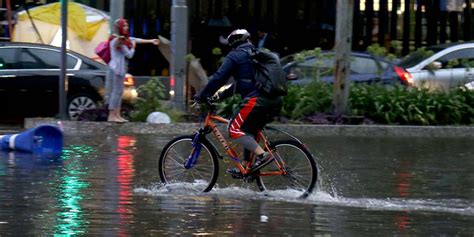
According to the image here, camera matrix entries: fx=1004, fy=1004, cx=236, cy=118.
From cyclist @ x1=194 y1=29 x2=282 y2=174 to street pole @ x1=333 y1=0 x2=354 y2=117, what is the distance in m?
6.92

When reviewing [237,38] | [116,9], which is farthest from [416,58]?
[237,38]

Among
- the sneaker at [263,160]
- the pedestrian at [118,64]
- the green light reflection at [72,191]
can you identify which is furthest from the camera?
the pedestrian at [118,64]

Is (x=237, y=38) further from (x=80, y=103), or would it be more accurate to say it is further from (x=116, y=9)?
(x=80, y=103)

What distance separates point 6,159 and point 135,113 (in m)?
4.17

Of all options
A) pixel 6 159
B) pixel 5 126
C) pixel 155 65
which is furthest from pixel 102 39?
pixel 6 159

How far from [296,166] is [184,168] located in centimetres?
121

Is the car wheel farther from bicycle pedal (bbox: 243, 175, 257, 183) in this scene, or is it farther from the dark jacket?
the dark jacket

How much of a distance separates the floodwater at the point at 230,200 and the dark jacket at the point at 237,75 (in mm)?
A: 1087

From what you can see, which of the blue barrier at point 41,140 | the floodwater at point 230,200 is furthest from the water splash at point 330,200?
the blue barrier at point 41,140

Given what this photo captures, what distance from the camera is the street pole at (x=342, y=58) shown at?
16.8 m

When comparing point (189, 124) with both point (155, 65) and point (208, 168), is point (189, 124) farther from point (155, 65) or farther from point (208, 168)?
point (155, 65)

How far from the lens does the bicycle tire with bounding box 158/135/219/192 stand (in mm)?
10211

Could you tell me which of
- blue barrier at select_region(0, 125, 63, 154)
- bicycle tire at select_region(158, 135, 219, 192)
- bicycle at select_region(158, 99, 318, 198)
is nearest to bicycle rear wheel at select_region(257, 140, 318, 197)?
bicycle at select_region(158, 99, 318, 198)

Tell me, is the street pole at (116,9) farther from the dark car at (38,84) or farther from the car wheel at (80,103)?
the car wheel at (80,103)
